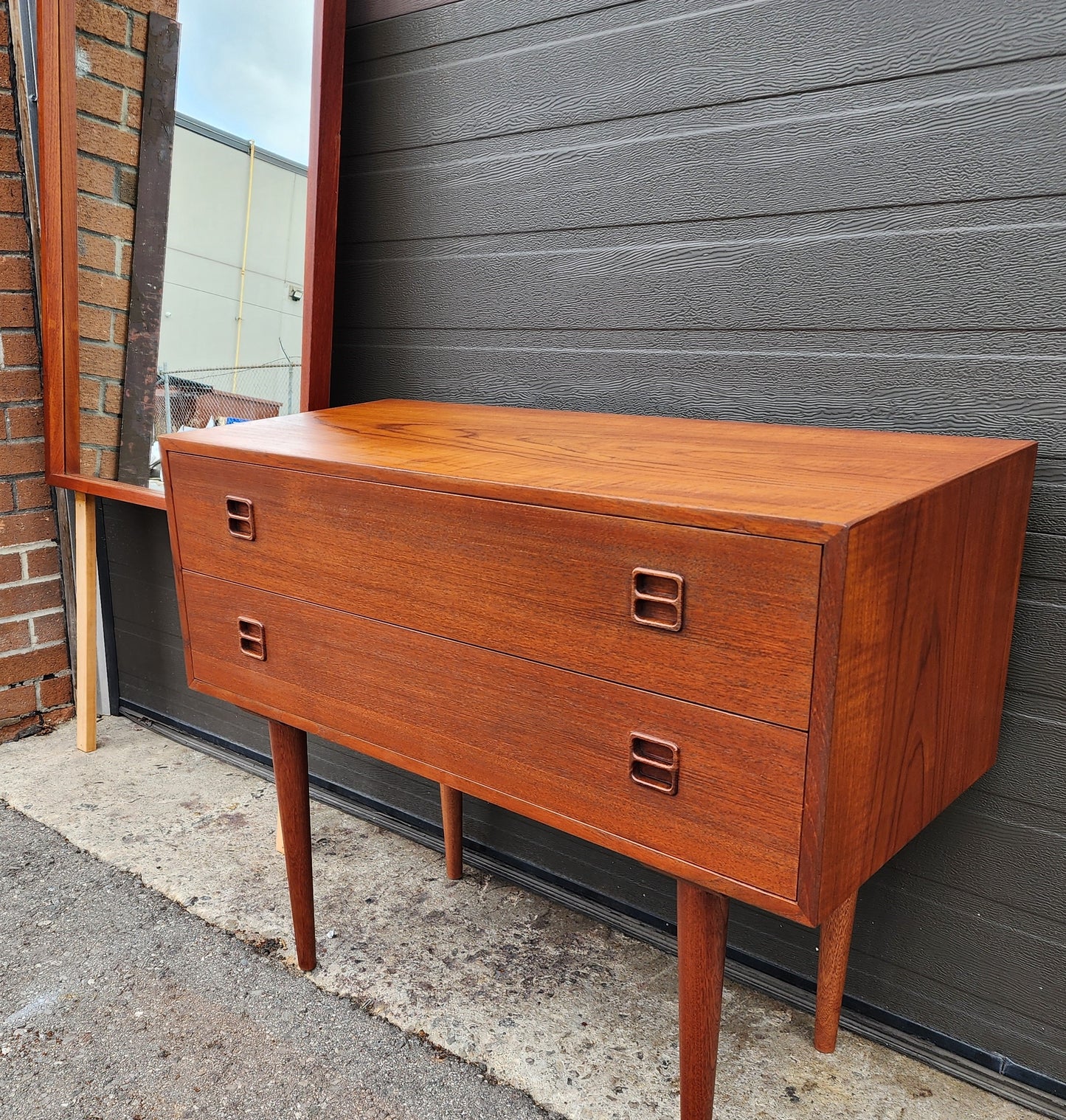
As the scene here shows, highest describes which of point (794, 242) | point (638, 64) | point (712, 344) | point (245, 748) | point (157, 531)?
point (638, 64)

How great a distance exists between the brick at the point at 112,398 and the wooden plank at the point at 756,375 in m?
0.75

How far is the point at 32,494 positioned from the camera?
8.39ft

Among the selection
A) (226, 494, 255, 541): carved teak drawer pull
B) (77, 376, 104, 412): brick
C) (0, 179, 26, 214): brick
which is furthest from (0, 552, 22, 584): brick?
(226, 494, 255, 541): carved teak drawer pull

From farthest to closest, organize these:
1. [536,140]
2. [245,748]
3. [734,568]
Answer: [245,748] < [536,140] < [734,568]

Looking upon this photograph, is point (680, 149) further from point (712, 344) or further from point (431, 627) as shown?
point (431, 627)

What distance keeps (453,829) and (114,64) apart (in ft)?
6.35

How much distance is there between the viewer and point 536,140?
169cm

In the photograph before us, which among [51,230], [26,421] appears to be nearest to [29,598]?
[26,421]

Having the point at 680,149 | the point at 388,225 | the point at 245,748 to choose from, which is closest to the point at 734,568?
the point at 680,149

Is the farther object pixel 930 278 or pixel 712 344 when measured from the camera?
pixel 712 344

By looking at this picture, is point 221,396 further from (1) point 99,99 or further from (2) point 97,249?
(1) point 99,99

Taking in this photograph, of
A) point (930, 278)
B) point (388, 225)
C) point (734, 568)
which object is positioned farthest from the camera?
point (388, 225)

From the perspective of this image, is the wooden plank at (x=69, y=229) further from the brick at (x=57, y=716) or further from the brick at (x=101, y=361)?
the brick at (x=57, y=716)

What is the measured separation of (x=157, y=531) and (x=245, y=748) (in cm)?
63
